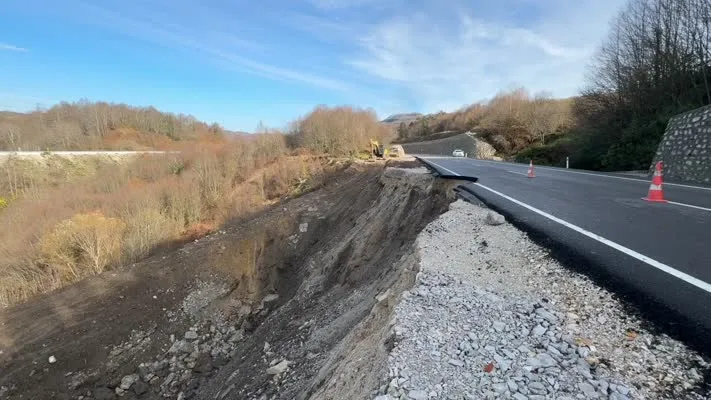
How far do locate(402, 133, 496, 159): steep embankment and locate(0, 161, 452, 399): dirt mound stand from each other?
3098cm

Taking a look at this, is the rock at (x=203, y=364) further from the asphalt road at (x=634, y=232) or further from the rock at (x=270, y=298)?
the asphalt road at (x=634, y=232)

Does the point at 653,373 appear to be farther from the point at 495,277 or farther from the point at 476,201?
the point at 476,201

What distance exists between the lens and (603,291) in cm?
343

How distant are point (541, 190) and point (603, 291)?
21.3 feet

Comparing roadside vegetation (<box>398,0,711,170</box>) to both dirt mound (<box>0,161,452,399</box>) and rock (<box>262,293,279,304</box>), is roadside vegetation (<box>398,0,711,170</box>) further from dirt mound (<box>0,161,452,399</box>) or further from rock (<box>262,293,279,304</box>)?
rock (<box>262,293,279,304</box>)

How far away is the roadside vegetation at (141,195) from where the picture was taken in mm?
18391

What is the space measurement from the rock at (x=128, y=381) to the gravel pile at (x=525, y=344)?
9.79 metres

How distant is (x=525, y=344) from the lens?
2.75 meters

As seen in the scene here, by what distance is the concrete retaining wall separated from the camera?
11430 mm

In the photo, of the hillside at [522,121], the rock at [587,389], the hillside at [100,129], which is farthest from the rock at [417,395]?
the hillside at [100,129]

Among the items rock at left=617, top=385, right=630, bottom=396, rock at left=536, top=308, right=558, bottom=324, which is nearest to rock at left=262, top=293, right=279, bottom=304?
rock at left=536, top=308, right=558, bottom=324

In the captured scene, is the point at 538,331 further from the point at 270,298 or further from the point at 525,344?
the point at 270,298

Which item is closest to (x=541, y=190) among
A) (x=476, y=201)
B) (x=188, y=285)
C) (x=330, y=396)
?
(x=476, y=201)

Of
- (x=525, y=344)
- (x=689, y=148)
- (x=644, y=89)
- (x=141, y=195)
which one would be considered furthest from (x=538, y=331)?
(x=141, y=195)
